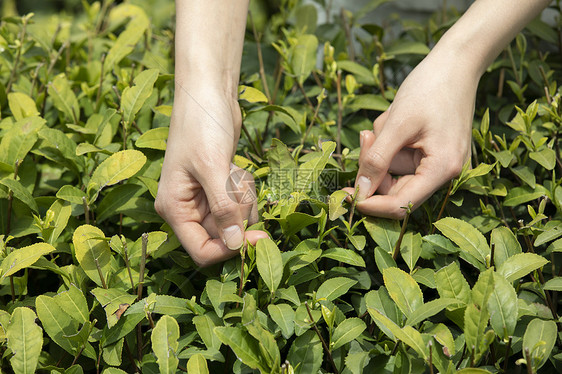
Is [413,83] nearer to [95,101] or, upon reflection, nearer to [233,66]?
[233,66]

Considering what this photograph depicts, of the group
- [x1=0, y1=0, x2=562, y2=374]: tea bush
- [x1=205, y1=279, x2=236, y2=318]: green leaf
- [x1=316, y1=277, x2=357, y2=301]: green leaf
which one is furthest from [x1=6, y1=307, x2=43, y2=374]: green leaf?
[x1=316, y1=277, x2=357, y2=301]: green leaf

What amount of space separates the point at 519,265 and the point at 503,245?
8 centimetres

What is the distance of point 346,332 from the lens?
99 cm

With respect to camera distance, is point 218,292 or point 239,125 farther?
point 239,125

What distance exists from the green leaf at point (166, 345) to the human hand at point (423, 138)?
1.70ft

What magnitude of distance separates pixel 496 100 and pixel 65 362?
1430mm

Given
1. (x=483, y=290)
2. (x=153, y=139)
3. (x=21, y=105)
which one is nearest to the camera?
(x=483, y=290)

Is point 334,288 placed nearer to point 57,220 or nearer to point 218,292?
point 218,292

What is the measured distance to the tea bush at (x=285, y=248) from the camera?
0.96m

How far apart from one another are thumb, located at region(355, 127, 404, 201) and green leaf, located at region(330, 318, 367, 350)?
0.33m

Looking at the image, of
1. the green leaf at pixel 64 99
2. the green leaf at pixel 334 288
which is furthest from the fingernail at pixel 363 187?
the green leaf at pixel 64 99

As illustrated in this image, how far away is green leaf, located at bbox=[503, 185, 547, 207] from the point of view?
1250mm

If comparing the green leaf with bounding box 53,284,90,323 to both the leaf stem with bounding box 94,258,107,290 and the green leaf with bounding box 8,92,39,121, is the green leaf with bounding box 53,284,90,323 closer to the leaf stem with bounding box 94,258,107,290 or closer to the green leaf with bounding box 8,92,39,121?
the leaf stem with bounding box 94,258,107,290

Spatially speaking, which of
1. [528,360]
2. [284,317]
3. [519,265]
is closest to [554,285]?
[519,265]
